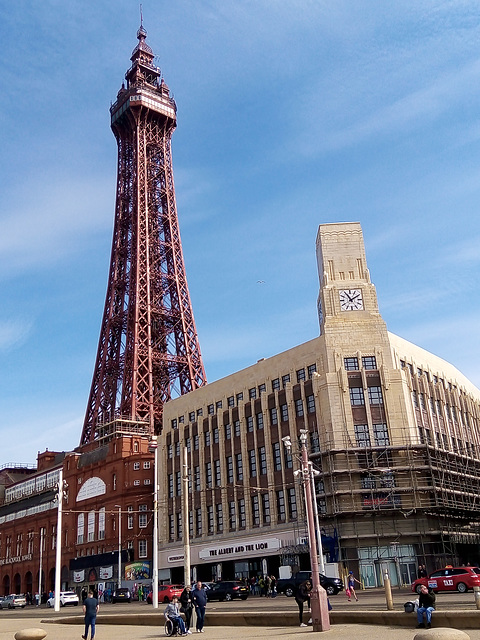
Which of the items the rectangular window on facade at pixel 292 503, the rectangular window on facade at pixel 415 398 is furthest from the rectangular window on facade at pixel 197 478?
the rectangular window on facade at pixel 415 398

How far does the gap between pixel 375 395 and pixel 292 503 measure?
11.3 m

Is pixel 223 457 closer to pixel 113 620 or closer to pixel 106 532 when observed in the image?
pixel 106 532

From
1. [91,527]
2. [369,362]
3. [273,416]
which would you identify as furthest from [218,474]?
[91,527]

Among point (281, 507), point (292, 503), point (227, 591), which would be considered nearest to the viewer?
point (227, 591)

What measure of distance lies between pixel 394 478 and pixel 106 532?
126 ft

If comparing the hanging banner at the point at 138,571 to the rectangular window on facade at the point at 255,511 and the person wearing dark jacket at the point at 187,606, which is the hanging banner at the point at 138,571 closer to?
the rectangular window on facade at the point at 255,511

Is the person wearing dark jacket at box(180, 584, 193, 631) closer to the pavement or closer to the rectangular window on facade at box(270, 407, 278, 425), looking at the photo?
the pavement

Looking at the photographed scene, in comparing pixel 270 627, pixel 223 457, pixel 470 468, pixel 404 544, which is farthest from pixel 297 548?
pixel 270 627

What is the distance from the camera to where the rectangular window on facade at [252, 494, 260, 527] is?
200 ft

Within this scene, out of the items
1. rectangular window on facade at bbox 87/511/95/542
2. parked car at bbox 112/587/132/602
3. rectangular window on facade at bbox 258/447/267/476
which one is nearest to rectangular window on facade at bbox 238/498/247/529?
rectangular window on facade at bbox 258/447/267/476

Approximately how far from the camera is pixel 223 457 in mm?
66125

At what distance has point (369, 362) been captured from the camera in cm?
5809

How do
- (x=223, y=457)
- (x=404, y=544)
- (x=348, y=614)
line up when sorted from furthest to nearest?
(x=223, y=457)
(x=404, y=544)
(x=348, y=614)

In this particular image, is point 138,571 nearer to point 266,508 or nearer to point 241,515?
point 241,515
